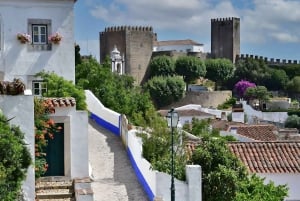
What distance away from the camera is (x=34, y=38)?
18984 millimetres

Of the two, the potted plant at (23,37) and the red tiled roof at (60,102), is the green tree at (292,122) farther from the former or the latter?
the red tiled roof at (60,102)

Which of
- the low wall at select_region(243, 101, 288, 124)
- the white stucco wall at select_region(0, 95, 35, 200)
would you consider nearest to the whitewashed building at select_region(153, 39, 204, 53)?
the low wall at select_region(243, 101, 288, 124)

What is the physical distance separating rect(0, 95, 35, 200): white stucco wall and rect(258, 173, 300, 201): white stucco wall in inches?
276

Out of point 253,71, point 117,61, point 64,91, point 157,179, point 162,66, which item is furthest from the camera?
point 253,71

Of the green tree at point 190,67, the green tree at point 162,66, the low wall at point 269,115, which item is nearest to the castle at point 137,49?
the green tree at point 162,66

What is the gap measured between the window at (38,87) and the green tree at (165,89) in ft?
155

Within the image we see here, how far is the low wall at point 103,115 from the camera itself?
19.2 meters

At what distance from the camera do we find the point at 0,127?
1059 centimetres

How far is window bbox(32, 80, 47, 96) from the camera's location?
17.9 m

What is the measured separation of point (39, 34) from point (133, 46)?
5862 cm

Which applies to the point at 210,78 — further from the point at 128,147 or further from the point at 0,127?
the point at 0,127

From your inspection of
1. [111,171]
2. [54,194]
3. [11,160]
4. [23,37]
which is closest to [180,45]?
[23,37]

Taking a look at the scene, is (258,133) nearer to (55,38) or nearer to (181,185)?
(55,38)

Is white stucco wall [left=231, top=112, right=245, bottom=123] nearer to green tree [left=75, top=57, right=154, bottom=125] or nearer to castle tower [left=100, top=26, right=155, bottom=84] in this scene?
green tree [left=75, top=57, right=154, bottom=125]
